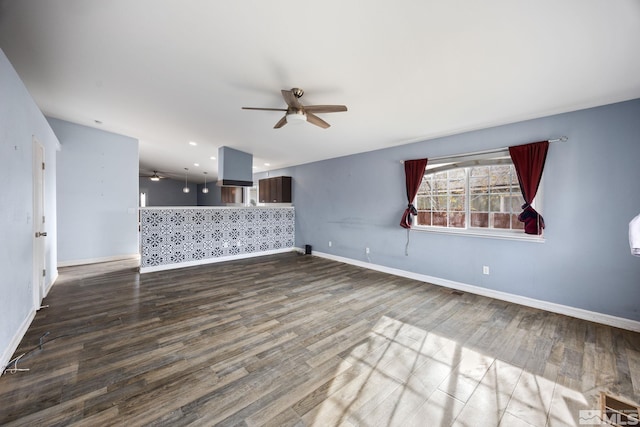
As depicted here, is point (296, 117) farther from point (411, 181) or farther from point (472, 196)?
point (472, 196)

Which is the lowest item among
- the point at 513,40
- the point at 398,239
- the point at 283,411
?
the point at 283,411

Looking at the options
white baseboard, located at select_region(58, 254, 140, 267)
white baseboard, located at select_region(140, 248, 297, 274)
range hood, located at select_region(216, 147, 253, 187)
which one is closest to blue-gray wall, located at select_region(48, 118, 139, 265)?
white baseboard, located at select_region(58, 254, 140, 267)

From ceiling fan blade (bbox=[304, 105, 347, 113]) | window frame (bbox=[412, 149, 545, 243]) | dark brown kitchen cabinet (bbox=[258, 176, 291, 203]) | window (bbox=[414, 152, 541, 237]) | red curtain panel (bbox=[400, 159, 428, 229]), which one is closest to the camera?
A: ceiling fan blade (bbox=[304, 105, 347, 113])

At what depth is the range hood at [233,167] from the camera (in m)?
5.83

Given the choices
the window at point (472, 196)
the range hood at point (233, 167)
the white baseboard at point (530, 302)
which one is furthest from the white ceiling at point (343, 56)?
the white baseboard at point (530, 302)

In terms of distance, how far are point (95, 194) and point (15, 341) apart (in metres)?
4.23

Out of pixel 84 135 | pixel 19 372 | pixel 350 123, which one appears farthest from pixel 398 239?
pixel 84 135

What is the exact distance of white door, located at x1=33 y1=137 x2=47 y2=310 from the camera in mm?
2872

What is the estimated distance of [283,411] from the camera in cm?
157

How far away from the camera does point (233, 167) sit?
5969mm

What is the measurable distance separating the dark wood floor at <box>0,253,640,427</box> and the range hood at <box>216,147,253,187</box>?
3.09 m

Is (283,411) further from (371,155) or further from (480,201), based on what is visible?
(371,155)

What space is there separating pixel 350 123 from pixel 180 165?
7540mm

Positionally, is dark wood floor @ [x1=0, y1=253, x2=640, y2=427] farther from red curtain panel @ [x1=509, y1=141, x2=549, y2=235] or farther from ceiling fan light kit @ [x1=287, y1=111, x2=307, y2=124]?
ceiling fan light kit @ [x1=287, y1=111, x2=307, y2=124]
